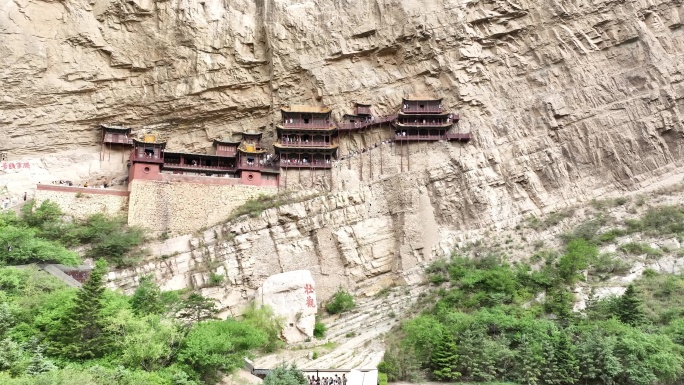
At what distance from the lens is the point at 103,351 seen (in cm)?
2056

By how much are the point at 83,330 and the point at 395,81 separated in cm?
2700

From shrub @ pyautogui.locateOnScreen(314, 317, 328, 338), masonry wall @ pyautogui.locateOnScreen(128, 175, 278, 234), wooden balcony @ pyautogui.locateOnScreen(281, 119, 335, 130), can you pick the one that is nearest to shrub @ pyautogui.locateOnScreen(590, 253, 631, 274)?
shrub @ pyautogui.locateOnScreen(314, 317, 328, 338)

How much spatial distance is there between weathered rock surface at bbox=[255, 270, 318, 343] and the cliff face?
6949 millimetres

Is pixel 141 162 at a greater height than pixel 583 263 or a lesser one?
greater

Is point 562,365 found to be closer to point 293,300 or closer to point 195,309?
point 293,300

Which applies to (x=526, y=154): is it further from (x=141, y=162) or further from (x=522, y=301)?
(x=141, y=162)

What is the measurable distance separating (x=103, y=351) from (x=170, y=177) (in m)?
17.3

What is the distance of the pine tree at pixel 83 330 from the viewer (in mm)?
20078

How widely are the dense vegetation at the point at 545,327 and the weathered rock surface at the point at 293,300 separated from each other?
4.45 metres

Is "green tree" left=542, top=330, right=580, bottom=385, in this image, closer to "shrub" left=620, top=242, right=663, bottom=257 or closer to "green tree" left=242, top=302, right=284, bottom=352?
"shrub" left=620, top=242, right=663, bottom=257

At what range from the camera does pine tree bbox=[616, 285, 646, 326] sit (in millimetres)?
25672

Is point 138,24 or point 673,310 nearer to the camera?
point 673,310

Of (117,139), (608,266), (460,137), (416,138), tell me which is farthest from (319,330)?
(117,139)

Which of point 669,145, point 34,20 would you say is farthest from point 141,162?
point 669,145
